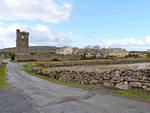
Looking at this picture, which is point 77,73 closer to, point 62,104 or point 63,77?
point 63,77

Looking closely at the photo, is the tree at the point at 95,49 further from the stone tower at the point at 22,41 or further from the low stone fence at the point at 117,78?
the low stone fence at the point at 117,78

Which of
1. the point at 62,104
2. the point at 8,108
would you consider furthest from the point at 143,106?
the point at 8,108

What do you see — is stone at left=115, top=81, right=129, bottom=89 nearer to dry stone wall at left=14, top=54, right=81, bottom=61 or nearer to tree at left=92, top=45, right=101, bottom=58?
dry stone wall at left=14, top=54, right=81, bottom=61

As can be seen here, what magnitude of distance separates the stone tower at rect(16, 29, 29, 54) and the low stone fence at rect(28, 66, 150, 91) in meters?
55.3

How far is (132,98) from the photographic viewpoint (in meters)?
8.16

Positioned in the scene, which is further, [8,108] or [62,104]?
[62,104]

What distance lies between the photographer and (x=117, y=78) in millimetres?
11125

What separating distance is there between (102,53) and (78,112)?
89.9 metres

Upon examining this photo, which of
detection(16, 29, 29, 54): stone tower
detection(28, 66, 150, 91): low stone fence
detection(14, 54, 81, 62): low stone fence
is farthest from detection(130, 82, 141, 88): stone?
detection(16, 29, 29, 54): stone tower

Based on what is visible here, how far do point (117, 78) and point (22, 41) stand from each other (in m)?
62.3

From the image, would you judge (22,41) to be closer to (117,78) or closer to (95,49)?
(95,49)

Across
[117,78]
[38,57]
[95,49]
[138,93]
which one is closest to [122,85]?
[117,78]

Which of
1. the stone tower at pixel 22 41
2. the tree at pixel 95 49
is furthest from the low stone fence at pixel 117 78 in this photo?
the tree at pixel 95 49

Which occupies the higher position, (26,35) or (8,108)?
(26,35)
